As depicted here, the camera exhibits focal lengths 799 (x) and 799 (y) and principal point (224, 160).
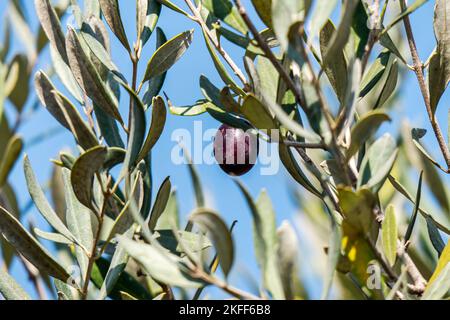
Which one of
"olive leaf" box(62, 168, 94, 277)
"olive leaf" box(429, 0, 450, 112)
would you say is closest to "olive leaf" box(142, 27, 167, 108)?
"olive leaf" box(62, 168, 94, 277)

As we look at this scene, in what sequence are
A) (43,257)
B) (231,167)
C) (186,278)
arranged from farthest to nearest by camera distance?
(231,167) < (43,257) < (186,278)

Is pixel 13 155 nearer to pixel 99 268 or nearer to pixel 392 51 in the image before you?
pixel 99 268

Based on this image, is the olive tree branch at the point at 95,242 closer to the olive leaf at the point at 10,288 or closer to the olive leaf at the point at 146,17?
the olive leaf at the point at 10,288

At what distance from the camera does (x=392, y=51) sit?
3.30ft

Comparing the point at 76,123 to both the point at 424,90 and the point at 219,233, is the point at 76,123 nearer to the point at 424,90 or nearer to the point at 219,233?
the point at 219,233

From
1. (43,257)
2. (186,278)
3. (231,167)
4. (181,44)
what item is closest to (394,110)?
(231,167)

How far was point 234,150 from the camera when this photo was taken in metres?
1.08

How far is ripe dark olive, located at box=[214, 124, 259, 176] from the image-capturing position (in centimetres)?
105

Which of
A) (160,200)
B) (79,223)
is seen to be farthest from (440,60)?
(79,223)

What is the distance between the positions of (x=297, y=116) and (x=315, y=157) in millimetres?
841

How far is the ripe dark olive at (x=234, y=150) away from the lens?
3.45ft

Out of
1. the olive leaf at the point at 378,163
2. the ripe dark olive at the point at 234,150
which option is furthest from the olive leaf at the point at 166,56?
the olive leaf at the point at 378,163

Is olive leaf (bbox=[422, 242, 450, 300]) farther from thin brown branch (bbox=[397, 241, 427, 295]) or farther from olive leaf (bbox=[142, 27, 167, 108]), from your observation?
olive leaf (bbox=[142, 27, 167, 108])

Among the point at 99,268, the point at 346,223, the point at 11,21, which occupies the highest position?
the point at 11,21
